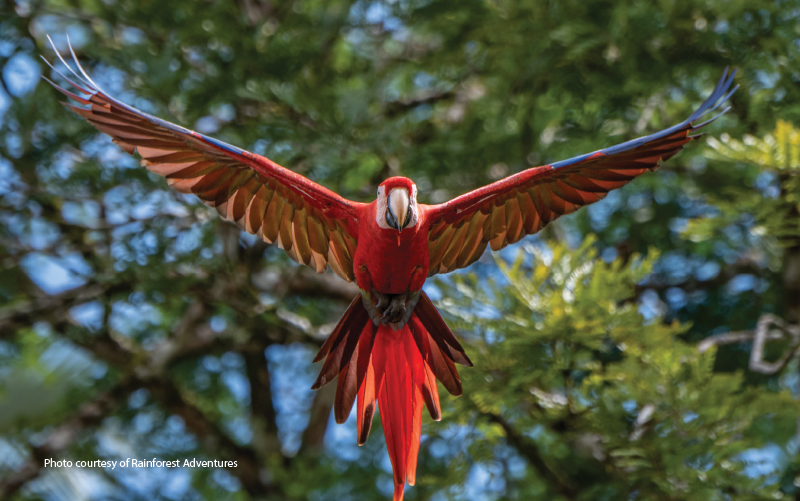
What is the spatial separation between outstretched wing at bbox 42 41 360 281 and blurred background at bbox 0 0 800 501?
660mm

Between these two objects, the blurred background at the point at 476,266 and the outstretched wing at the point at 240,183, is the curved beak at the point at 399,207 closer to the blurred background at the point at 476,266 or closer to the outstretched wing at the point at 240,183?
the outstretched wing at the point at 240,183

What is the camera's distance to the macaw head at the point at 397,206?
183 cm

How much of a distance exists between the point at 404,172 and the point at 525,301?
1.56 metres

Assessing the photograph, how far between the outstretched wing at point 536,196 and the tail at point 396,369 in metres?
0.35

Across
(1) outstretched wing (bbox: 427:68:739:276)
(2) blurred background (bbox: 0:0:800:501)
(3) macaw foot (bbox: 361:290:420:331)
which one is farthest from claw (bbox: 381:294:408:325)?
(2) blurred background (bbox: 0:0:800:501)

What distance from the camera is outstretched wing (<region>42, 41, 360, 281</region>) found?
2000mm

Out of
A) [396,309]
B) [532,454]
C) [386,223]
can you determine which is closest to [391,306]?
[396,309]

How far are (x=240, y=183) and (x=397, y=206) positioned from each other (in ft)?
2.42

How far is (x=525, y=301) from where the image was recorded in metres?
2.63

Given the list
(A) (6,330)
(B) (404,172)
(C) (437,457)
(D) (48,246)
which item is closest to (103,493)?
(A) (6,330)

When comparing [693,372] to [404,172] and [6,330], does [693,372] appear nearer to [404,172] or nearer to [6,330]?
[404,172]

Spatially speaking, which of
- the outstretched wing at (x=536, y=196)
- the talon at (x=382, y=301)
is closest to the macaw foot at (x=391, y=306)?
the talon at (x=382, y=301)

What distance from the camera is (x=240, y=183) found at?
2.31 m

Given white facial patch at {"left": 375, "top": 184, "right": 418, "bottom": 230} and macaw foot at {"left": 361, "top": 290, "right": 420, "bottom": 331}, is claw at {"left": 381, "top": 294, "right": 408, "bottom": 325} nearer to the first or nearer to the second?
macaw foot at {"left": 361, "top": 290, "right": 420, "bottom": 331}
